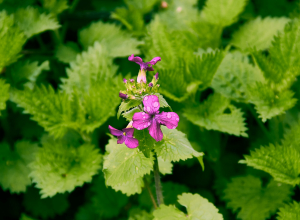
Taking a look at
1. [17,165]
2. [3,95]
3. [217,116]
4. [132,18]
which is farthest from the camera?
[132,18]

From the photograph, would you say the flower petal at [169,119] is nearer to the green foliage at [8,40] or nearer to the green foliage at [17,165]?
the green foliage at [17,165]

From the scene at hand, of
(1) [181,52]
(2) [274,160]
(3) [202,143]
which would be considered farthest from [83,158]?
(2) [274,160]

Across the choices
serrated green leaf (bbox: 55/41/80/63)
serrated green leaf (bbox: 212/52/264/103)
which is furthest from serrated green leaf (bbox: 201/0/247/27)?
serrated green leaf (bbox: 55/41/80/63)

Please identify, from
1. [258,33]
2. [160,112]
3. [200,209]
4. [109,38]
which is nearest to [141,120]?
[160,112]

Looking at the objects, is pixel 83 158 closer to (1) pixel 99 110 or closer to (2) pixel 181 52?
(1) pixel 99 110

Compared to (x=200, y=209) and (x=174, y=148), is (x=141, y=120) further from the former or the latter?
(x=200, y=209)

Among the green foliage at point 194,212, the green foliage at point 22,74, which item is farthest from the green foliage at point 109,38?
the green foliage at point 194,212

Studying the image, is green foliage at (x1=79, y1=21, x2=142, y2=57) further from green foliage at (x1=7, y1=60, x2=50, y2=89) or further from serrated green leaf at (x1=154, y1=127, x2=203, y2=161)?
serrated green leaf at (x1=154, y1=127, x2=203, y2=161)
